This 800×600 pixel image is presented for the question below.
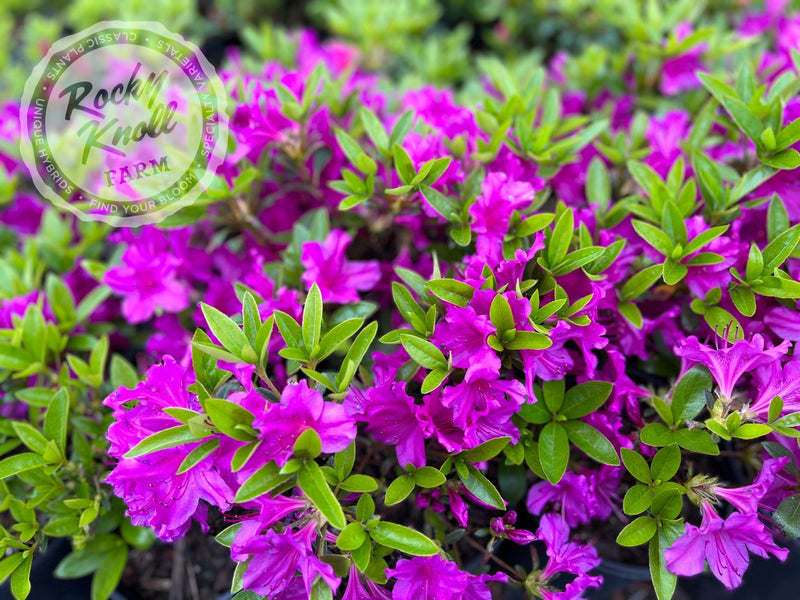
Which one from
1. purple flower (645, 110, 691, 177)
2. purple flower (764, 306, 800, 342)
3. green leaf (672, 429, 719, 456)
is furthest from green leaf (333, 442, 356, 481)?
purple flower (645, 110, 691, 177)

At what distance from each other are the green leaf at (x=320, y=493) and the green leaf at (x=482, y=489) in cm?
26

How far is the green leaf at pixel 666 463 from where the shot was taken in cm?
101

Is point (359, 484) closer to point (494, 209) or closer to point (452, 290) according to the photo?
point (452, 290)

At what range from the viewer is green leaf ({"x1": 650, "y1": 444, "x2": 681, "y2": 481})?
1011 millimetres

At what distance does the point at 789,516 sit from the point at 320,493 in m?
0.76

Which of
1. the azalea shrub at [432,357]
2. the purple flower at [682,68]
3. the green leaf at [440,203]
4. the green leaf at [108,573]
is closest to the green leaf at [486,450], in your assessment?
the azalea shrub at [432,357]

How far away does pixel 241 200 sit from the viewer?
1.42 meters

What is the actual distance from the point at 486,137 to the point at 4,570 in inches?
50.0

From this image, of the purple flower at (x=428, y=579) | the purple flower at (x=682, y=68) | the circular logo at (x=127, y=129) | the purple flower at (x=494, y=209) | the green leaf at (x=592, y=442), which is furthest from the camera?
the purple flower at (x=682, y=68)

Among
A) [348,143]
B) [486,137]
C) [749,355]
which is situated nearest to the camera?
[749,355]

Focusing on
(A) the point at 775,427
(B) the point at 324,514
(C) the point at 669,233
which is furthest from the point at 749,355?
(B) the point at 324,514

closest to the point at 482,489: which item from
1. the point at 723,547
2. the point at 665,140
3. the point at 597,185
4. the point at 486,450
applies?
the point at 486,450

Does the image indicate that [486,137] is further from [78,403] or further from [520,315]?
[78,403]

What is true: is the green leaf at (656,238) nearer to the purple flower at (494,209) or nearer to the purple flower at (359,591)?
the purple flower at (494,209)
